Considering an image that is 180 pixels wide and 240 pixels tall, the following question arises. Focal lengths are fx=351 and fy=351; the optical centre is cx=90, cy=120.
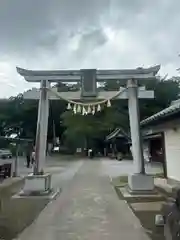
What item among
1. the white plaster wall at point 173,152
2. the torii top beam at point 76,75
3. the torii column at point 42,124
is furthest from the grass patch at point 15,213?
the white plaster wall at point 173,152

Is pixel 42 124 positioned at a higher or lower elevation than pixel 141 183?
higher

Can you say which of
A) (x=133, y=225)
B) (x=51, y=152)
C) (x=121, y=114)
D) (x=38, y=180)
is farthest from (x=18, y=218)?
(x=51, y=152)

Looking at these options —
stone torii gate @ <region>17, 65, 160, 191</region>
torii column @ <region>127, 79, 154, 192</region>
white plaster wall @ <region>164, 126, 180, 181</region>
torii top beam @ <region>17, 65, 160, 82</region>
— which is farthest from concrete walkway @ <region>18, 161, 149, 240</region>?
torii top beam @ <region>17, 65, 160, 82</region>

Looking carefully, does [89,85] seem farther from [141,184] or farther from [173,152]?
[173,152]

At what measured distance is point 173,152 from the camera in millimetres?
14289

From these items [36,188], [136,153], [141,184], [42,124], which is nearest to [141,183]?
[141,184]

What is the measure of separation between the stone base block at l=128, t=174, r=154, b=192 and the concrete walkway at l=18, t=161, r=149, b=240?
2.94 ft

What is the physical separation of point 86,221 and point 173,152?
292 inches

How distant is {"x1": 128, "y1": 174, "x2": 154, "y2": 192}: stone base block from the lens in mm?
12086

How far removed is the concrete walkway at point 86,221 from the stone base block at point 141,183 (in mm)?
895

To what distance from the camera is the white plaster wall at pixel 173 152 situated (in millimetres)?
13344

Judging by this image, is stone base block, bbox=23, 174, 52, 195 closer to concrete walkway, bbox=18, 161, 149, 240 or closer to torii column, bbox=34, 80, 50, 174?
torii column, bbox=34, 80, 50, 174

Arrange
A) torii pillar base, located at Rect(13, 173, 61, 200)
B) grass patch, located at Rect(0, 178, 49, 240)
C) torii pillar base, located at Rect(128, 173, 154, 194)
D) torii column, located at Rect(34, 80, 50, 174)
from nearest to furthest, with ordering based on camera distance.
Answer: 1. grass patch, located at Rect(0, 178, 49, 240)
2. torii pillar base, located at Rect(13, 173, 61, 200)
3. torii pillar base, located at Rect(128, 173, 154, 194)
4. torii column, located at Rect(34, 80, 50, 174)

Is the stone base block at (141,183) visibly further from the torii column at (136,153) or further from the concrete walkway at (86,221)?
the concrete walkway at (86,221)
